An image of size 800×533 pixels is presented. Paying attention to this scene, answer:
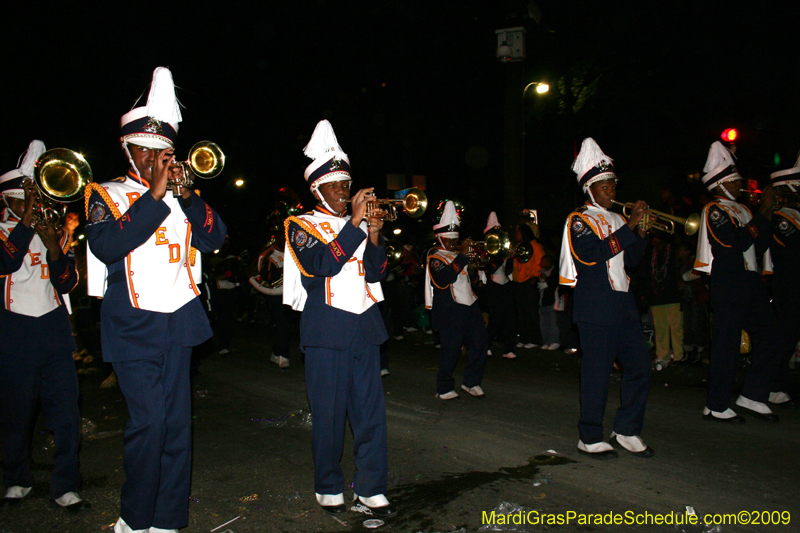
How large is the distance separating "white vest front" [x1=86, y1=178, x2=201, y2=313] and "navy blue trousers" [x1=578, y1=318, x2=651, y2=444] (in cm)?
312

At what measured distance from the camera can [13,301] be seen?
4.14m

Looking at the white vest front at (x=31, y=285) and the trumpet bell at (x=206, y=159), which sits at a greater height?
the trumpet bell at (x=206, y=159)

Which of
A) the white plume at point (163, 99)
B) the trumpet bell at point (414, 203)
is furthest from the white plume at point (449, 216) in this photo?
the white plume at point (163, 99)

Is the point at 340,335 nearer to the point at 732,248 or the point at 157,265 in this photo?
the point at 157,265

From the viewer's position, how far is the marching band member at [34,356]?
4.02m

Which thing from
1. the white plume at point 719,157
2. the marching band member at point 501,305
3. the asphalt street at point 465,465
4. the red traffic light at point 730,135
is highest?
the red traffic light at point 730,135

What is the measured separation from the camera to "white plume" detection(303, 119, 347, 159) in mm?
4254

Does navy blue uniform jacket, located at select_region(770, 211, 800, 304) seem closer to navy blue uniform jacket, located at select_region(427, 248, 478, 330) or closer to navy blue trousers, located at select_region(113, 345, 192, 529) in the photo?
navy blue uniform jacket, located at select_region(427, 248, 478, 330)

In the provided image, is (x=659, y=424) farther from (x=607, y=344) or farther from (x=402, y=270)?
(x=402, y=270)

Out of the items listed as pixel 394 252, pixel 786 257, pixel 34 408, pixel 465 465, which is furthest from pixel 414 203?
pixel 786 257

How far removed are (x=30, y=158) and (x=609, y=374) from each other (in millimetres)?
4785

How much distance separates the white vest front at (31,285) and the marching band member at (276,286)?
524cm

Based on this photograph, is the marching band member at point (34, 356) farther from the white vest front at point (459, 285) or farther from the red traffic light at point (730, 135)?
the red traffic light at point (730, 135)

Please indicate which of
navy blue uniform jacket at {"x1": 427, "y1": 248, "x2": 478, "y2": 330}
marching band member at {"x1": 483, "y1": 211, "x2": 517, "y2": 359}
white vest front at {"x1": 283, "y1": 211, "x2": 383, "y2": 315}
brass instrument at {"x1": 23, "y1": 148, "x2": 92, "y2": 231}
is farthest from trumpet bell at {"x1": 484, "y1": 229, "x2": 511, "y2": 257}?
brass instrument at {"x1": 23, "y1": 148, "x2": 92, "y2": 231}
